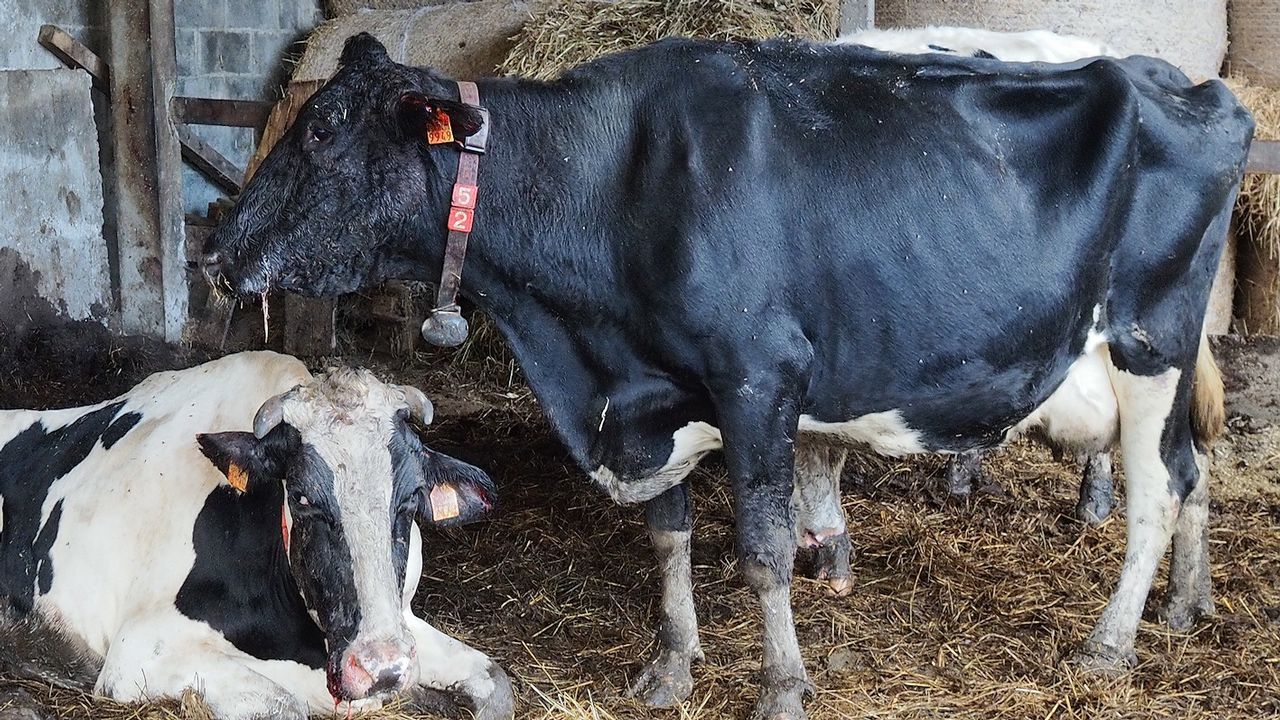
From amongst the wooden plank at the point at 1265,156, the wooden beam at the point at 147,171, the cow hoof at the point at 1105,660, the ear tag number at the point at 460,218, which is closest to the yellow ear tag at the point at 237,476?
the ear tag number at the point at 460,218

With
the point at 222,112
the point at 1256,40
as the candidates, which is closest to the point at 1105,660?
the point at 1256,40

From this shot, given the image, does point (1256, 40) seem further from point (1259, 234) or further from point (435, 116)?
point (435, 116)

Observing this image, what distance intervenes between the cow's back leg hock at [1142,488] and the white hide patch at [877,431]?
749mm

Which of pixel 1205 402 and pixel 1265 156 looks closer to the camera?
pixel 1205 402

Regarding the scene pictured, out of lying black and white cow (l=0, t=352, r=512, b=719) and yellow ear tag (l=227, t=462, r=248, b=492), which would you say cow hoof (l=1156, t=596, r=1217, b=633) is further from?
yellow ear tag (l=227, t=462, r=248, b=492)

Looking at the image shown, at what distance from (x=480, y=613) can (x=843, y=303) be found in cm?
187

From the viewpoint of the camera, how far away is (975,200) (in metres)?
4.09

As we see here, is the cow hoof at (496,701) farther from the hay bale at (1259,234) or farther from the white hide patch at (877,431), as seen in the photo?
the hay bale at (1259,234)

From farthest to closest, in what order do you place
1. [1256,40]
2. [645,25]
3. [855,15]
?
[1256,40] < [645,25] < [855,15]

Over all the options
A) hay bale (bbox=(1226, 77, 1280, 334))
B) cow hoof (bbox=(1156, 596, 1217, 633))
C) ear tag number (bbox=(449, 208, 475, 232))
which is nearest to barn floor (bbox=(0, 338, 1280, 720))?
cow hoof (bbox=(1156, 596, 1217, 633))

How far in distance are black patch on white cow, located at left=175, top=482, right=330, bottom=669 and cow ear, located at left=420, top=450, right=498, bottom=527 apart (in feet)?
1.49

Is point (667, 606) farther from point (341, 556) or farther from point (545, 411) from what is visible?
point (341, 556)

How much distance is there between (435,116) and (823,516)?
7.86 ft

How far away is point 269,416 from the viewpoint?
3.62m
